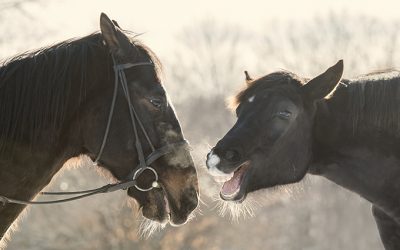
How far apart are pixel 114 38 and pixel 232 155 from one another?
154 cm

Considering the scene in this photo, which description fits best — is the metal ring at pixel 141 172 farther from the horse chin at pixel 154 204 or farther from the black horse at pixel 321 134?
the black horse at pixel 321 134

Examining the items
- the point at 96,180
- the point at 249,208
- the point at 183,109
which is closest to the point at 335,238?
the point at 183,109

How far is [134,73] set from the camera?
547 cm

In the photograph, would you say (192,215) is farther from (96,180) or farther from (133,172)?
(96,180)

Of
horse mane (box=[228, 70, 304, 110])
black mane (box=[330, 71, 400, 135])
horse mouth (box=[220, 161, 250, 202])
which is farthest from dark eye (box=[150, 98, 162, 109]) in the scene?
black mane (box=[330, 71, 400, 135])

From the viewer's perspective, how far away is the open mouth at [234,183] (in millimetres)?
6426

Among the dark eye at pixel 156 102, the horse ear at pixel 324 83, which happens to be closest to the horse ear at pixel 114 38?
the dark eye at pixel 156 102

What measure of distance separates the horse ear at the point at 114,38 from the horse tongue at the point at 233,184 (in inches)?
66.4

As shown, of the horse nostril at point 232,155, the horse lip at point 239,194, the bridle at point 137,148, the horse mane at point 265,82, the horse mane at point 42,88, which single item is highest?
the horse mane at point 42,88

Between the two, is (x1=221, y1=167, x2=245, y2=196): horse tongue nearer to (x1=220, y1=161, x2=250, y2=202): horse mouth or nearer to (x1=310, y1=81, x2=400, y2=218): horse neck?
(x1=220, y1=161, x2=250, y2=202): horse mouth

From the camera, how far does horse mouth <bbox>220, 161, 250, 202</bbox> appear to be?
6.42m

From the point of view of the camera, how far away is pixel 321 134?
22.0ft

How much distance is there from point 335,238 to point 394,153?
94.7ft

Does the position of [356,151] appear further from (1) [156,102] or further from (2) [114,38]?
(2) [114,38]
